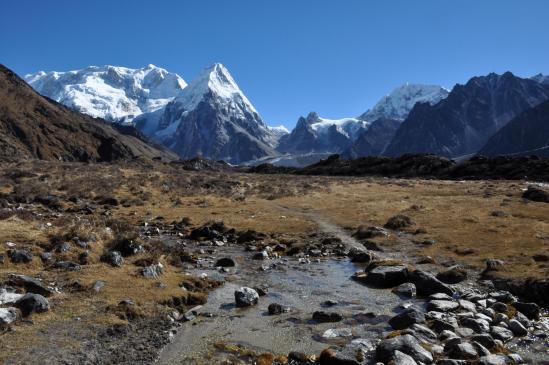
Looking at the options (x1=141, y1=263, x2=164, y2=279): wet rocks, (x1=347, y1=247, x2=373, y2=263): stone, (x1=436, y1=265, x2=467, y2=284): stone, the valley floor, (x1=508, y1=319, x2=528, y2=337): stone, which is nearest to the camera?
the valley floor

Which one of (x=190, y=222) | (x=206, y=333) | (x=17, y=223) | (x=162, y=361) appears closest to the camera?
(x=162, y=361)

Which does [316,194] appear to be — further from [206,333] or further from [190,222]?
[206,333]

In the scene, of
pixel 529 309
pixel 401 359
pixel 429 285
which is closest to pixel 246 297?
pixel 401 359

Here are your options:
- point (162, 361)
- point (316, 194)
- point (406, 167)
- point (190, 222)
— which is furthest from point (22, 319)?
point (406, 167)

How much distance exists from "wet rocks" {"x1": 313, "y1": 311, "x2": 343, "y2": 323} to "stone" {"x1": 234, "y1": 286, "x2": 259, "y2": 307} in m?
3.50

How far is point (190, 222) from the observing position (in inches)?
2127

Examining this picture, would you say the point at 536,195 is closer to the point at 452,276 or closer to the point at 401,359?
the point at 452,276

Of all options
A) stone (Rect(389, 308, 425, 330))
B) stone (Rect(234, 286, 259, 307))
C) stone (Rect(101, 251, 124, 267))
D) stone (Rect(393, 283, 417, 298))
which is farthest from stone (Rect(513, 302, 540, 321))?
stone (Rect(101, 251, 124, 267))

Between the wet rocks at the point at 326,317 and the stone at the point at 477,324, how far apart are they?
5.11 metres

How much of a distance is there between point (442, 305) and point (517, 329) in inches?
145

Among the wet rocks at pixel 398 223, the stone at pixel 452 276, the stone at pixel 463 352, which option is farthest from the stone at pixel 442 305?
the wet rocks at pixel 398 223

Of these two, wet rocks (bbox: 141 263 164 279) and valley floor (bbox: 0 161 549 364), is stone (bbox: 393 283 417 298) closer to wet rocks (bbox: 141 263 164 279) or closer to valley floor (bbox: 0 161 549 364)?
valley floor (bbox: 0 161 549 364)

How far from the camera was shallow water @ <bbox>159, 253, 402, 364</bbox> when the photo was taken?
18.2m

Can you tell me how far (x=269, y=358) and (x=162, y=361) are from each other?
3676 mm
